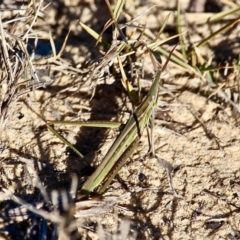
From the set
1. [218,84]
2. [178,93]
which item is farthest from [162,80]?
[218,84]

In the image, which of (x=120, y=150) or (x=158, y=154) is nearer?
(x=120, y=150)

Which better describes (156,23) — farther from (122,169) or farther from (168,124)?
(122,169)

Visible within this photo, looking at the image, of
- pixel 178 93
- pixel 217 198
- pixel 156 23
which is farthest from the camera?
pixel 156 23
